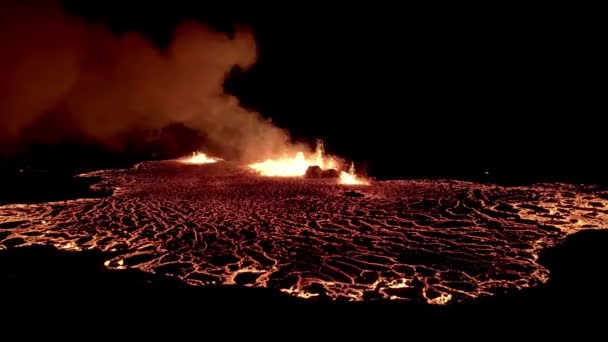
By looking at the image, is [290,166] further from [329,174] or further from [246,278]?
[246,278]

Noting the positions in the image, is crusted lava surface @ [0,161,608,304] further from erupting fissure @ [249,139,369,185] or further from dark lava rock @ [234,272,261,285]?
erupting fissure @ [249,139,369,185]

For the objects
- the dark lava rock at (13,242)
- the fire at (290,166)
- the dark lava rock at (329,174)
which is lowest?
the dark lava rock at (13,242)

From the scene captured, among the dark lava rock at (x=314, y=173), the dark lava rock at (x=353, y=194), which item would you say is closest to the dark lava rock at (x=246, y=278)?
the dark lava rock at (x=353, y=194)

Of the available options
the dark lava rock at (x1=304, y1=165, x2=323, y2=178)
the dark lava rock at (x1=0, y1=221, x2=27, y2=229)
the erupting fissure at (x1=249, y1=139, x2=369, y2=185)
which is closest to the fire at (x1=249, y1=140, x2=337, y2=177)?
the erupting fissure at (x1=249, y1=139, x2=369, y2=185)

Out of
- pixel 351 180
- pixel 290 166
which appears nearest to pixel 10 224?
pixel 351 180

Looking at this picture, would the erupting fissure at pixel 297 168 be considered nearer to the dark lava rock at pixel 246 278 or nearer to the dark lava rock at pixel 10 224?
the dark lava rock at pixel 246 278

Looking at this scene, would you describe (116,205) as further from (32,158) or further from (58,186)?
(32,158)

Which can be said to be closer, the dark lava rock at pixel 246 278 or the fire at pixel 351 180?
the dark lava rock at pixel 246 278

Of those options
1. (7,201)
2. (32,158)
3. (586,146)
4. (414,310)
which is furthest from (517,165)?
(32,158)

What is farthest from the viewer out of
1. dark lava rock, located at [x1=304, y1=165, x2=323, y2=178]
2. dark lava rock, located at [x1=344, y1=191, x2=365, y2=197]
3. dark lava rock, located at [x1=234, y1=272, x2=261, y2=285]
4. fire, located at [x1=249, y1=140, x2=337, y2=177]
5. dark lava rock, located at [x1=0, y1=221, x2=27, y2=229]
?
fire, located at [x1=249, y1=140, x2=337, y2=177]
